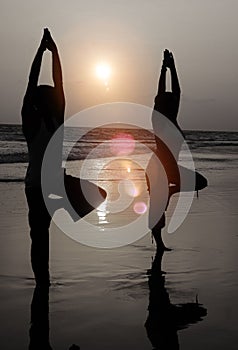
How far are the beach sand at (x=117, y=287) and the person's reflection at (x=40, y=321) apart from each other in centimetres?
5

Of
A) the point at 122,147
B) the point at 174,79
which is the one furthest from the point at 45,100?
the point at 122,147

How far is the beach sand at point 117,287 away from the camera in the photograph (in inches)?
203

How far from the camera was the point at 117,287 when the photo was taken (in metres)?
6.74

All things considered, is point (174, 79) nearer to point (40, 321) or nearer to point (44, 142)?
point (44, 142)

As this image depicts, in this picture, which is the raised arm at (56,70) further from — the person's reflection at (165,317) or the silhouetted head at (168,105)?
the silhouetted head at (168,105)

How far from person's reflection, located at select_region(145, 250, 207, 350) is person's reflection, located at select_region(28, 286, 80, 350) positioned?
0.73 m

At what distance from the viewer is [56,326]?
17.6 ft

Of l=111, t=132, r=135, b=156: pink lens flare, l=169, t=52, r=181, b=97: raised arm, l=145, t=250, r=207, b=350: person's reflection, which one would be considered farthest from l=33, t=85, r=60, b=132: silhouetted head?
l=111, t=132, r=135, b=156: pink lens flare

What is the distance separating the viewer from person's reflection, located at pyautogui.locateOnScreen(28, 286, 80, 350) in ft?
16.3

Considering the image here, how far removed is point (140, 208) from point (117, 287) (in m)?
6.99

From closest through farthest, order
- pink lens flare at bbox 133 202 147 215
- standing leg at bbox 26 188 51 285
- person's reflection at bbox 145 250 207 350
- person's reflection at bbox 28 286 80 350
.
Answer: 1. person's reflection at bbox 28 286 80 350
2. person's reflection at bbox 145 250 207 350
3. standing leg at bbox 26 188 51 285
4. pink lens flare at bbox 133 202 147 215

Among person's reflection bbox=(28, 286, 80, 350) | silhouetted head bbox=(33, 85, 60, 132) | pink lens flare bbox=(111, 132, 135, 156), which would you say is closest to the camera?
person's reflection bbox=(28, 286, 80, 350)

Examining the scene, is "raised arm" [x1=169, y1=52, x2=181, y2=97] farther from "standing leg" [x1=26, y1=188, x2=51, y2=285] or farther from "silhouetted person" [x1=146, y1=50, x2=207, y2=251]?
"standing leg" [x1=26, y1=188, x2=51, y2=285]

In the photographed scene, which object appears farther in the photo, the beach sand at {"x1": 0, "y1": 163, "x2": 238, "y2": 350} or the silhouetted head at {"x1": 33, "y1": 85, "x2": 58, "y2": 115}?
the silhouetted head at {"x1": 33, "y1": 85, "x2": 58, "y2": 115}
